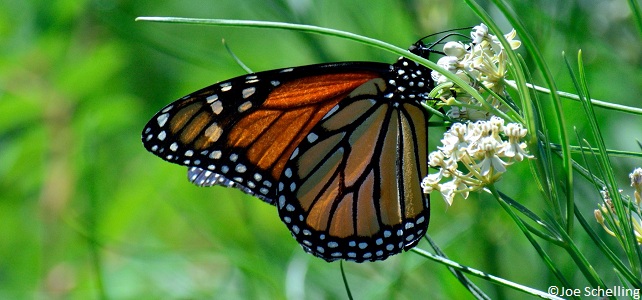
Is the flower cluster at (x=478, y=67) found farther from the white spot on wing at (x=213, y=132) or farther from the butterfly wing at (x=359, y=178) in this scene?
the white spot on wing at (x=213, y=132)

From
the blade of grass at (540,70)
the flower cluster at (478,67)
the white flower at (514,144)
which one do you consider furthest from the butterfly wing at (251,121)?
the blade of grass at (540,70)

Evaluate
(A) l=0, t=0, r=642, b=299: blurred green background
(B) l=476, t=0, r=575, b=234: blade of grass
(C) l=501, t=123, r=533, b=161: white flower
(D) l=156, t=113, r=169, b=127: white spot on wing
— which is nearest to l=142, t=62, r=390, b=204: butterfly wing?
(D) l=156, t=113, r=169, b=127: white spot on wing

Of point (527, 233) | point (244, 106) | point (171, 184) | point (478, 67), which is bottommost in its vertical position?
point (171, 184)

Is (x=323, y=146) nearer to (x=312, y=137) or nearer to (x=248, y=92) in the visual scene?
(x=312, y=137)

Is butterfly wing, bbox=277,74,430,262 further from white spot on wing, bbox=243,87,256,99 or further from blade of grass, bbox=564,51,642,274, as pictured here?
blade of grass, bbox=564,51,642,274

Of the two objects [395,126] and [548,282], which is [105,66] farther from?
[548,282]

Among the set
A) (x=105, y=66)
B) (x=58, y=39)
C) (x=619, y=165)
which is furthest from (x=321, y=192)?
(x=58, y=39)

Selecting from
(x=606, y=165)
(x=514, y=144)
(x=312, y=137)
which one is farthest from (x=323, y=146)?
(x=606, y=165)
